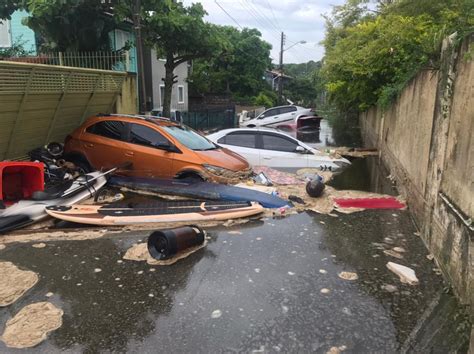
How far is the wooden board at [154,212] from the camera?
6477 millimetres

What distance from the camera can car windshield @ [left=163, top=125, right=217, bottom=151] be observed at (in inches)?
348

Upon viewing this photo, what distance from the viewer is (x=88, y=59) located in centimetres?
1477

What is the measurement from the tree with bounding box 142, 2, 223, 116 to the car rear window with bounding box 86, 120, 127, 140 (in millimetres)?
6999

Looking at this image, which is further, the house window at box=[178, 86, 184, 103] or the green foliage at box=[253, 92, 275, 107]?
the green foliage at box=[253, 92, 275, 107]

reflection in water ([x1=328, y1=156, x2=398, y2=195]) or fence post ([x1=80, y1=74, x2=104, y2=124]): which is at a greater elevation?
fence post ([x1=80, y1=74, x2=104, y2=124])

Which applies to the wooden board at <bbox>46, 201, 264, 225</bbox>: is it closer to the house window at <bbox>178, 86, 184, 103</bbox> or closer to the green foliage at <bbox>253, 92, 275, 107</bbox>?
the house window at <bbox>178, 86, 184, 103</bbox>

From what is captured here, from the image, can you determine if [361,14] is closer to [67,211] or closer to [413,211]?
[413,211]

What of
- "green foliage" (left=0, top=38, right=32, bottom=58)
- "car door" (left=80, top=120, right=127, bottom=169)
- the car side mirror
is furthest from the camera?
"green foliage" (left=0, top=38, right=32, bottom=58)

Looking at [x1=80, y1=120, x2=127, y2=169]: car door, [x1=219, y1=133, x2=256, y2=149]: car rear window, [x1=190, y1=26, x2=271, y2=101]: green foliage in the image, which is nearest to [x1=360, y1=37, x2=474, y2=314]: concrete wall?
[x1=219, y1=133, x2=256, y2=149]: car rear window

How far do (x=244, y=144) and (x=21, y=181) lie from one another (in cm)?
529

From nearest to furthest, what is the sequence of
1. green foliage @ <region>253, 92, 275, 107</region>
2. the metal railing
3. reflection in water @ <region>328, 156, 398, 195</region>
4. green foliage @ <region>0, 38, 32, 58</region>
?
1. reflection in water @ <region>328, 156, 398, 195</region>
2. the metal railing
3. green foliage @ <region>0, 38, 32, 58</region>
4. green foliage @ <region>253, 92, 275, 107</region>

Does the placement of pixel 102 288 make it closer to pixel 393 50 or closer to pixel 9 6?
pixel 393 50

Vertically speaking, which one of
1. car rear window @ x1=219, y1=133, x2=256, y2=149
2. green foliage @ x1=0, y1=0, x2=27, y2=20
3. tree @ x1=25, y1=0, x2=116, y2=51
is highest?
green foliage @ x1=0, y1=0, x2=27, y2=20

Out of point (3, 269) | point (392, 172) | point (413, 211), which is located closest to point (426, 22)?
point (392, 172)
